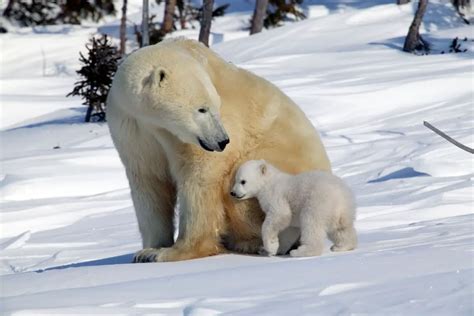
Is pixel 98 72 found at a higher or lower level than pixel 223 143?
lower

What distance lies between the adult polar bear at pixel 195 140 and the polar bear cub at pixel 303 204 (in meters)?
0.19

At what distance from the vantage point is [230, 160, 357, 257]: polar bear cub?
5.34 m

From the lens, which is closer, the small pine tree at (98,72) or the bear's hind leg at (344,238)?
the bear's hind leg at (344,238)

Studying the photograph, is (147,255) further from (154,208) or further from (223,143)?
(223,143)

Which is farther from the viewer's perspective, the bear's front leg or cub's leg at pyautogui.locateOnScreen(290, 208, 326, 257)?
the bear's front leg

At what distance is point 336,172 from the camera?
38.6 feet

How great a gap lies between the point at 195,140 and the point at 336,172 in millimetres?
6568

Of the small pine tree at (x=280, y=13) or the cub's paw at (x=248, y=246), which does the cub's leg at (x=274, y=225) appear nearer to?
the cub's paw at (x=248, y=246)

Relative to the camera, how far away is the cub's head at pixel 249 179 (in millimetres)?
5398

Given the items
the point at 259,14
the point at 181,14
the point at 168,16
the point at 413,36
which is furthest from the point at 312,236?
the point at 181,14

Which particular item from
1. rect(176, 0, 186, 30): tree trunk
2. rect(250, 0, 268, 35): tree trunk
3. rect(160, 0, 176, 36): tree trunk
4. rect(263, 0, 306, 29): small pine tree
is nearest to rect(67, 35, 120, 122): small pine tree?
rect(250, 0, 268, 35): tree trunk

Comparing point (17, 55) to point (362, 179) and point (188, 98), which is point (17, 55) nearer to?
point (362, 179)

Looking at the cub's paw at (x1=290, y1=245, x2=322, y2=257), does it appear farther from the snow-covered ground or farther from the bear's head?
the bear's head

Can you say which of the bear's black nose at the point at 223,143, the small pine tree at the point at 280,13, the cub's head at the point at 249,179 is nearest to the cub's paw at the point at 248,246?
the cub's head at the point at 249,179
